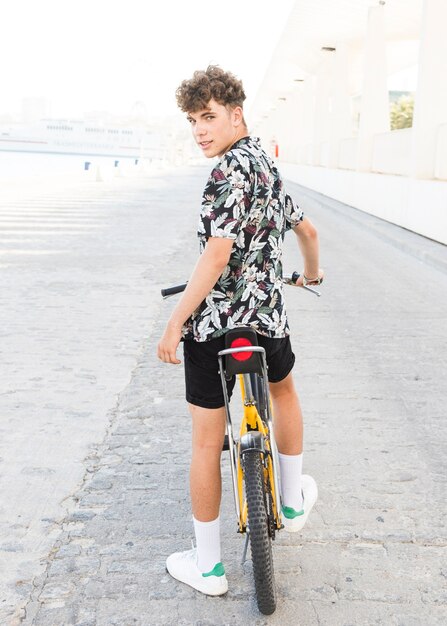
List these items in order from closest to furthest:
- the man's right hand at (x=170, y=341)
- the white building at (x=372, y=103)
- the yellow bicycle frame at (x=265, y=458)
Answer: the man's right hand at (x=170, y=341) < the yellow bicycle frame at (x=265, y=458) < the white building at (x=372, y=103)

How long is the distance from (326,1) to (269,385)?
79.1ft

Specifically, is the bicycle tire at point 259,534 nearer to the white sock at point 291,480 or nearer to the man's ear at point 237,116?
the white sock at point 291,480

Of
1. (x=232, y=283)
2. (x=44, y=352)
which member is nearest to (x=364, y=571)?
(x=232, y=283)

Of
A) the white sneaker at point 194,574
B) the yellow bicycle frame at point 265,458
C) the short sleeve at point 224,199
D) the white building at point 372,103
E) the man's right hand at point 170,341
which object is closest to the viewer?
the short sleeve at point 224,199

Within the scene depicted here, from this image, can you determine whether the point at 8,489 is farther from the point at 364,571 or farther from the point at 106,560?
the point at 364,571

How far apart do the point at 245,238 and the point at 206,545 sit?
1.15 m

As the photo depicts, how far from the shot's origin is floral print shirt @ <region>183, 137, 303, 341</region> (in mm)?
2527

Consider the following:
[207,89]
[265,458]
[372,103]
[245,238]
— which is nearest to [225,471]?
[265,458]

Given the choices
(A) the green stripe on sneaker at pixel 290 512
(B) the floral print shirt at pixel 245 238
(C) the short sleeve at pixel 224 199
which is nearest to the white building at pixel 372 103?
(A) the green stripe on sneaker at pixel 290 512

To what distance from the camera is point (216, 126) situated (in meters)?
2.64

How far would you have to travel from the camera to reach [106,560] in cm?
302

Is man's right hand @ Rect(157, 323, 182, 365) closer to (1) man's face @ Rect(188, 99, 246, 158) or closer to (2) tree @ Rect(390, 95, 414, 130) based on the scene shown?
(1) man's face @ Rect(188, 99, 246, 158)

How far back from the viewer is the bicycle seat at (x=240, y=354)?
8.55ft

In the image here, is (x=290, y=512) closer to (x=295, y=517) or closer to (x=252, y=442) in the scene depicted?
(x=295, y=517)
